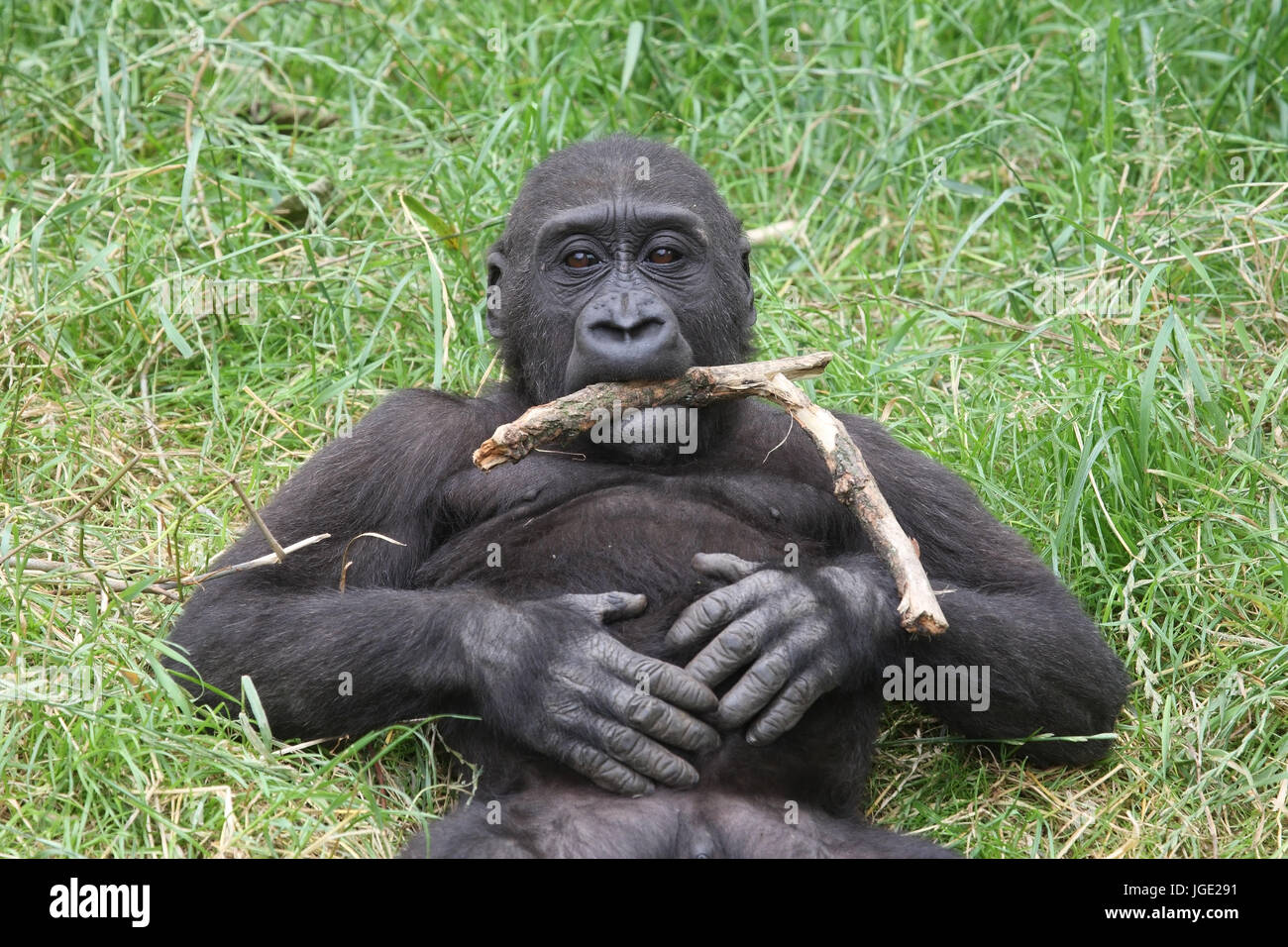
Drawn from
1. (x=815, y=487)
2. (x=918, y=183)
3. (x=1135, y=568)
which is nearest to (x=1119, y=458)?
(x=1135, y=568)

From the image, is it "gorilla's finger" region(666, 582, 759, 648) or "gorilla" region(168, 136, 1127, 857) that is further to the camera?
"gorilla's finger" region(666, 582, 759, 648)

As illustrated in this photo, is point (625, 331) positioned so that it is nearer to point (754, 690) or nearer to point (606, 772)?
point (754, 690)

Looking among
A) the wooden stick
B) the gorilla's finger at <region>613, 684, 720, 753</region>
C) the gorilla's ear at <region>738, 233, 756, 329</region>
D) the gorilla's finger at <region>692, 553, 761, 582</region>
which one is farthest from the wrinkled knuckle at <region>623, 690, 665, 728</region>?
the gorilla's ear at <region>738, 233, 756, 329</region>

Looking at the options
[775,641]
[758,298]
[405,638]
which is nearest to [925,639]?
[775,641]

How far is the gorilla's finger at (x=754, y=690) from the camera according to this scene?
462cm

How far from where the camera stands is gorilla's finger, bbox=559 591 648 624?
4781mm

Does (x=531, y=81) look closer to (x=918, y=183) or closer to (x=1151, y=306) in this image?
(x=918, y=183)

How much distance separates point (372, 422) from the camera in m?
5.36

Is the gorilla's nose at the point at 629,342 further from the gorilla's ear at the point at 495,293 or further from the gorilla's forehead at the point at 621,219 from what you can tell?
the gorilla's ear at the point at 495,293

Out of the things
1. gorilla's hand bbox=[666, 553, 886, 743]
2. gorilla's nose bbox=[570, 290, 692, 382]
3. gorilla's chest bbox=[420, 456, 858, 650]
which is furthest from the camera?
gorilla's chest bbox=[420, 456, 858, 650]

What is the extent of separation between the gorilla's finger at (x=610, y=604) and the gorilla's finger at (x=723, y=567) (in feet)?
0.69

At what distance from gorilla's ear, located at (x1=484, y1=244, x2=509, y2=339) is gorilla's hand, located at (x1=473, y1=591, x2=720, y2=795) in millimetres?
1299

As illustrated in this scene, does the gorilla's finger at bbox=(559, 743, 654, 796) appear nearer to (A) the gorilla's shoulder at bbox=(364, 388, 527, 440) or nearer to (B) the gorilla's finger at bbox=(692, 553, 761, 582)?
(B) the gorilla's finger at bbox=(692, 553, 761, 582)
